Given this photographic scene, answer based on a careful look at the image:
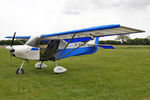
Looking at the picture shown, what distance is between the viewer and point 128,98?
4180 mm

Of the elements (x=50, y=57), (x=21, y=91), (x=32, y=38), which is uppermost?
(x=32, y=38)

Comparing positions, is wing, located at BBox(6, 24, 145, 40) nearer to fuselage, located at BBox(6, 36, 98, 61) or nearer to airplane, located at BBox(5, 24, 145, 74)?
airplane, located at BBox(5, 24, 145, 74)

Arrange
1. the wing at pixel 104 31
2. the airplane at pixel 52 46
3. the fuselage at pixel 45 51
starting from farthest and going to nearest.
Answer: the fuselage at pixel 45 51 → the airplane at pixel 52 46 → the wing at pixel 104 31

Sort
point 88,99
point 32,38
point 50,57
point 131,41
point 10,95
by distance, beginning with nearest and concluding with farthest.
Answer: point 88,99
point 10,95
point 32,38
point 50,57
point 131,41

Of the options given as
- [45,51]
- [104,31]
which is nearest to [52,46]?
[45,51]

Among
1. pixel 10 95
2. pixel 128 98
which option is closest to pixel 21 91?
pixel 10 95

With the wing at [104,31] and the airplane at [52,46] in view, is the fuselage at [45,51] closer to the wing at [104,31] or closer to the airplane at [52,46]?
the airplane at [52,46]

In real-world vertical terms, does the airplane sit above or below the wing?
below

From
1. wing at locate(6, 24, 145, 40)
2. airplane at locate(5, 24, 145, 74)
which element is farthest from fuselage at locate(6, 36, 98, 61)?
wing at locate(6, 24, 145, 40)

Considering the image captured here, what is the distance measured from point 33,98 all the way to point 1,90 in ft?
4.62

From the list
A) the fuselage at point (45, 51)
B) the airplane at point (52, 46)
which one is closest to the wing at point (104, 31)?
the airplane at point (52, 46)

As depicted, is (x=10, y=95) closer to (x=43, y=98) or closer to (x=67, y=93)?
(x=43, y=98)

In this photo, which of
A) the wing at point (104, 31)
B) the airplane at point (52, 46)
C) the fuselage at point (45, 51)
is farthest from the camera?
the fuselage at point (45, 51)

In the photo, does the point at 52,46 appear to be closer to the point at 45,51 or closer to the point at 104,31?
the point at 45,51
